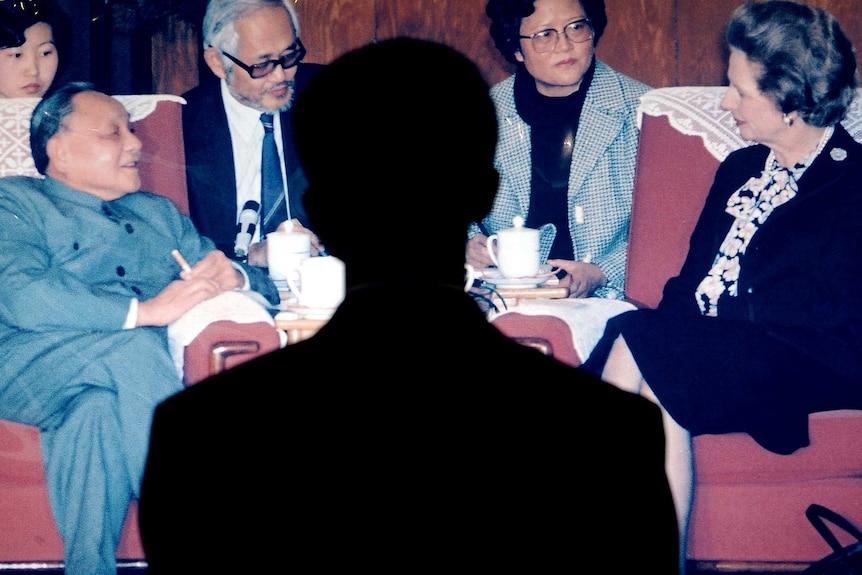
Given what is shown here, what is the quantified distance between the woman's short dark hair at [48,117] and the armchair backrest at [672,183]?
130 centimetres

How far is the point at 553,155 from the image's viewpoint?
238cm

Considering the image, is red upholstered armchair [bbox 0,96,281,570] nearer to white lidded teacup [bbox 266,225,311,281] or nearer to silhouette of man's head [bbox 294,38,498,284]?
white lidded teacup [bbox 266,225,311,281]

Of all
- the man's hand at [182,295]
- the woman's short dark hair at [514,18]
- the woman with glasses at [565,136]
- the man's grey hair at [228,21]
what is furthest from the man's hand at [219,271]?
the woman's short dark hair at [514,18]

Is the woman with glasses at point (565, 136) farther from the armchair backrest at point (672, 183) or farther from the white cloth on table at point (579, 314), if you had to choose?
the white cloth on table at point (579, 314)

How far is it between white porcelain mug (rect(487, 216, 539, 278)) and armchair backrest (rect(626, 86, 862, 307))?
41 cm

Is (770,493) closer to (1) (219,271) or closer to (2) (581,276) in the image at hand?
(2) (581,276)

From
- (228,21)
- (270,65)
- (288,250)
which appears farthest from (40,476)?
(228,21)

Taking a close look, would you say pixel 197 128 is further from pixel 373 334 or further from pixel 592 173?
pixel 373 334

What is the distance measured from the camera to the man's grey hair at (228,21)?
2475mm

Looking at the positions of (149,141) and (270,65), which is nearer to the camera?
(149,141)

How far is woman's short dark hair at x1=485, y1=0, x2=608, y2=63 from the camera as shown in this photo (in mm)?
2367

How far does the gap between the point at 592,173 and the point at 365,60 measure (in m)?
1.86

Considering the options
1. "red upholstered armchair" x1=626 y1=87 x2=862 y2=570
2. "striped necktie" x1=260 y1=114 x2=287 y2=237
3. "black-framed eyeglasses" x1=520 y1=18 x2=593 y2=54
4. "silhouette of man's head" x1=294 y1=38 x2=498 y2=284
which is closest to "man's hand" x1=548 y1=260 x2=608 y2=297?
"red upholstered armchair" x1=626 y1=87 x2=862 y2=570

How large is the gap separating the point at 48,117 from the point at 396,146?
1.68 m
